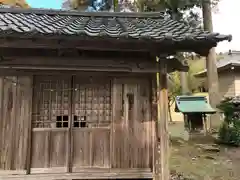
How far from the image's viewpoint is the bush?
1147 centimetres

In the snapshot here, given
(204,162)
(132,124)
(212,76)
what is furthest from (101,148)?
(212,76)

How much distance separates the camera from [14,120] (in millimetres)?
4777

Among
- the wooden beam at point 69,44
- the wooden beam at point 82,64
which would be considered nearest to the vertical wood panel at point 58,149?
the wooden beam at point 82,64

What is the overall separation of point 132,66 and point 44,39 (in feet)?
5.58

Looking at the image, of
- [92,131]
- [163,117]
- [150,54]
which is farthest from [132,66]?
[92,131]

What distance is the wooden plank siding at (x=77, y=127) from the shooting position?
4742 millimetres

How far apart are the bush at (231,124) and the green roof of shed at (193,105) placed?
1.77m

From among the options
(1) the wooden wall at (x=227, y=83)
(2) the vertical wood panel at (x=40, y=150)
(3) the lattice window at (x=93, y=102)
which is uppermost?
(1) the wooden wall at (x=227, y=83)

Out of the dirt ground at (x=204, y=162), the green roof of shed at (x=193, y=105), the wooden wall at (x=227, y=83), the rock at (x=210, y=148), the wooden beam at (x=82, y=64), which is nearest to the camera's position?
the wooden beam at (x=82, y=64)

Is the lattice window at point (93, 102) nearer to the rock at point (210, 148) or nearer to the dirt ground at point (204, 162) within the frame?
the dirt ground at point (204, 162)

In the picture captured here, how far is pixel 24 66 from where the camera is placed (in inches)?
177

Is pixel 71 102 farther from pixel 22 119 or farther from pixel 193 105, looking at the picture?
pixel 193 105

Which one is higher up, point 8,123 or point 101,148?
point 8,123

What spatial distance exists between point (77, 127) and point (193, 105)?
444 inches
